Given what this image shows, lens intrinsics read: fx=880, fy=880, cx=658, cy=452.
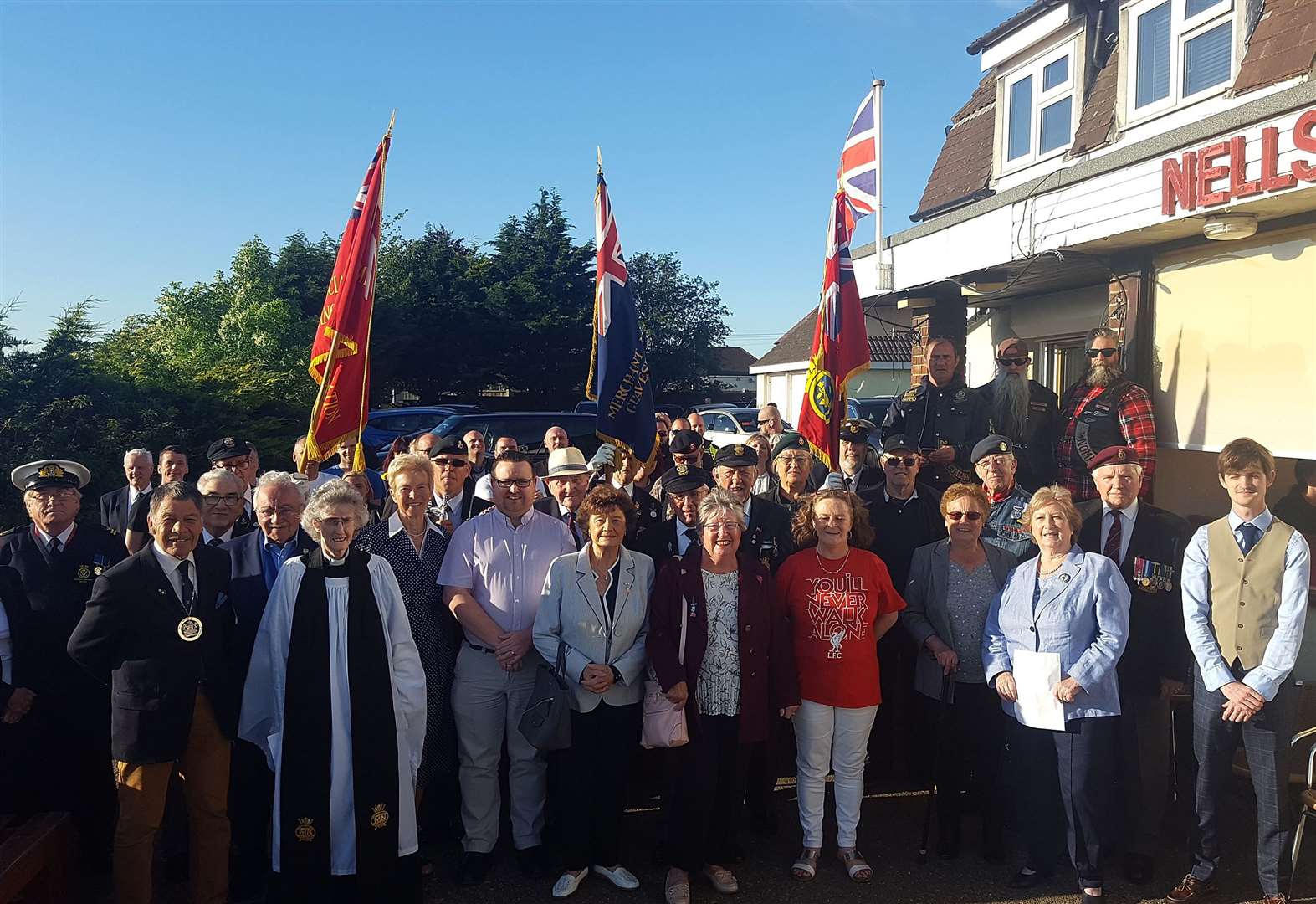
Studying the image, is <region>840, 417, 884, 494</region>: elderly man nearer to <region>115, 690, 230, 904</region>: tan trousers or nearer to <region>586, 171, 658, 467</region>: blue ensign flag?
<region>586, 171, 658, 467</region>: blue ensign flag

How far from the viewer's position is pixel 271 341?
85.2 feet

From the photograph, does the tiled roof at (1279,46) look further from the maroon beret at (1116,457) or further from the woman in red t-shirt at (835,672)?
the woman in red t-shirt at (835,672)

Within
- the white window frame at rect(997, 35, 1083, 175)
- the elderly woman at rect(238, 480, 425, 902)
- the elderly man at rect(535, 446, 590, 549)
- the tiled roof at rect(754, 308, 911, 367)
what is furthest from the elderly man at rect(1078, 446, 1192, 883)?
the tiled roof at rect(754, 308, 911, 367)

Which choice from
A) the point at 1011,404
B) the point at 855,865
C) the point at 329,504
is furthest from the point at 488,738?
the point at 1011,404

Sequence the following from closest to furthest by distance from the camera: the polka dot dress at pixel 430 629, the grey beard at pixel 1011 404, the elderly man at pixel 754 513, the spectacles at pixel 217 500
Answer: the polka dot dress at pixel 430 629, the spectacles at pixel 217 500, the elderly man at pixel 754 513, the grey beard at pixel 1011 404

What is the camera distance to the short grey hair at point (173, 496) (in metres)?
3.65

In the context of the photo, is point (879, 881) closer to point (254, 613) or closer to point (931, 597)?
point (931, 597)

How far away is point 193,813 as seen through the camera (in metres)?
3.68

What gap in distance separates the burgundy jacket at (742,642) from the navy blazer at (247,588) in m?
1.61

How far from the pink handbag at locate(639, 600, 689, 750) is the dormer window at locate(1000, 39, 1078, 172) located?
7423 millimetres

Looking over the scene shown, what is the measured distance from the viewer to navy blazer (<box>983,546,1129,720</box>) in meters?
3.84

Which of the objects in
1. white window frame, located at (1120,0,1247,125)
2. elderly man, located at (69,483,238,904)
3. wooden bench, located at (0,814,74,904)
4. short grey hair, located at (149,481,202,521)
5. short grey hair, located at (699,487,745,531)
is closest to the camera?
wooden bench, located at (0,814,74,904)

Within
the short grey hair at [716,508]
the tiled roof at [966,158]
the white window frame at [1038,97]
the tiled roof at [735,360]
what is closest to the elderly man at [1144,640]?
the short grey hair at [716,508]

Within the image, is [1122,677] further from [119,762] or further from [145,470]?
[145,470]
